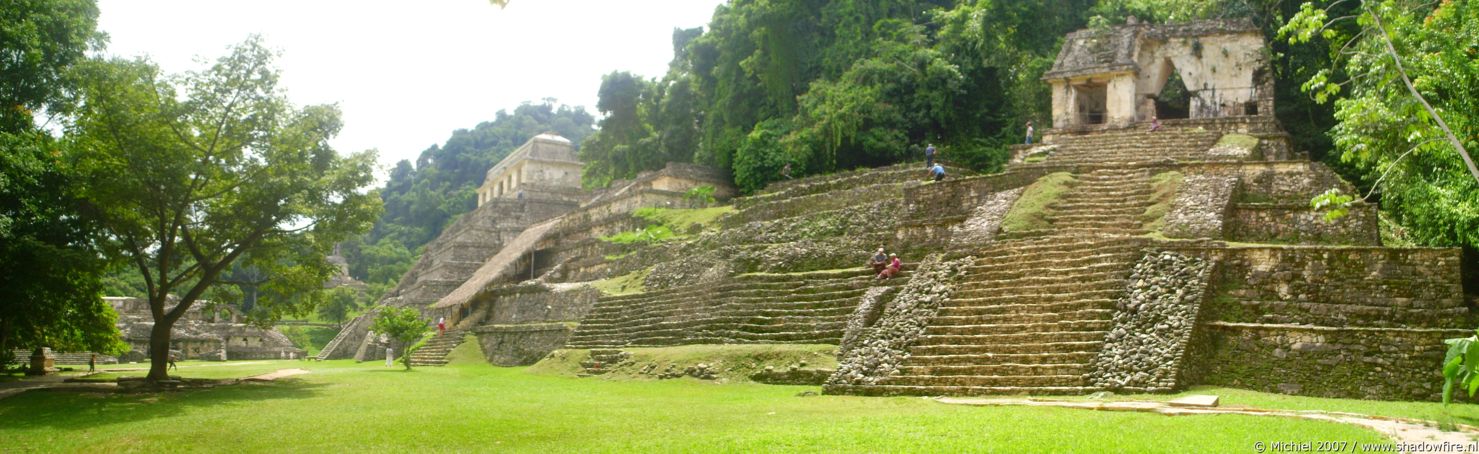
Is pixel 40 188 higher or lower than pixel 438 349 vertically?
higher

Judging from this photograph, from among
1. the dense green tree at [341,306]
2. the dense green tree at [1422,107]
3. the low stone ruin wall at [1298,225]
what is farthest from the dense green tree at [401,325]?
the dense green tree at [1422,107]

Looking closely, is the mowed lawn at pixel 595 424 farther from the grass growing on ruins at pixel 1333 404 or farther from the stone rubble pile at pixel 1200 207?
the stone rubble pile at pixel 1200 207

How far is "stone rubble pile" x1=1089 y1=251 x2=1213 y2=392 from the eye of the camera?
Result: 1084 cm

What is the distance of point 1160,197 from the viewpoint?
16172 millimetres

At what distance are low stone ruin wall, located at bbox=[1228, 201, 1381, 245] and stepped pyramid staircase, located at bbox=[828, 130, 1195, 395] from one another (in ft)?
4.48

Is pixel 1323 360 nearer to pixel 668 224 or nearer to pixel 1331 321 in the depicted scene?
pixel 1331 321

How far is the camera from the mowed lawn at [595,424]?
7.53 metres

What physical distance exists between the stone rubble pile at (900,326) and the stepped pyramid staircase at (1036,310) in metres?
0.14

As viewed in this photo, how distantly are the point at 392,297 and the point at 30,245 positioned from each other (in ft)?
69.4

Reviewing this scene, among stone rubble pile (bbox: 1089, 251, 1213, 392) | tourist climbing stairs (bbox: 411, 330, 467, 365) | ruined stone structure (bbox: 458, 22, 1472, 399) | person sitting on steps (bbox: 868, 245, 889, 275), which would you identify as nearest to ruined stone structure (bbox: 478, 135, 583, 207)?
ruined stone structure (bbox: 458, 22, 1472, 399)

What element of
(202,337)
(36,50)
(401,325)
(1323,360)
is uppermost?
(36,50)

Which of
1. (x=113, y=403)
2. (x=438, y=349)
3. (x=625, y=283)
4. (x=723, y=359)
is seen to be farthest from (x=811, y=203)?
(x=113, y=403)

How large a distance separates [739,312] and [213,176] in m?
7.80

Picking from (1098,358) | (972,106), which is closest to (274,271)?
(1098,358)
